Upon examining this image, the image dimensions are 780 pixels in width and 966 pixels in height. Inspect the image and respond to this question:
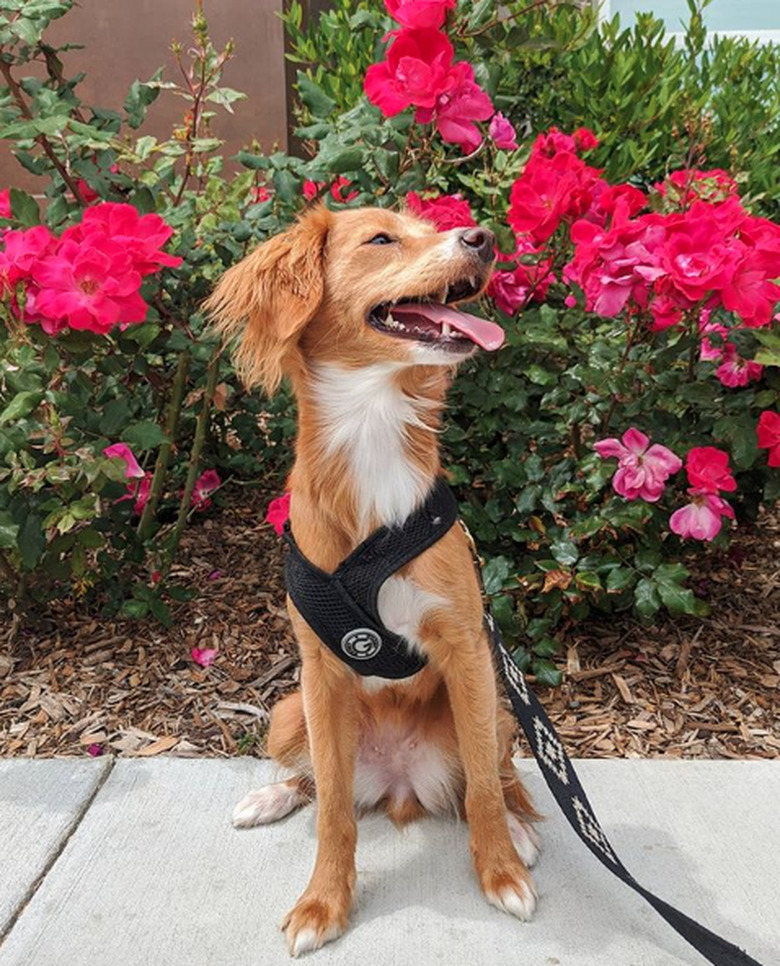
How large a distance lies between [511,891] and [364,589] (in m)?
0.79

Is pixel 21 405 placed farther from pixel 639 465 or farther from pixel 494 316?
pixel 639 465

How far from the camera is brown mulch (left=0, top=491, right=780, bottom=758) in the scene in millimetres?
3107

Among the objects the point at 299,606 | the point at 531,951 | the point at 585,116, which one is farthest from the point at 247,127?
the point at 531,951

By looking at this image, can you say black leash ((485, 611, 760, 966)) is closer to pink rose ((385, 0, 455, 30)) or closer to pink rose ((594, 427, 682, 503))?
pink rose ((594, 427, 682, 503))

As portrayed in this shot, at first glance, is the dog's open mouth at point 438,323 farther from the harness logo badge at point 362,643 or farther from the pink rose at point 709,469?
the pink rose at point 709,469

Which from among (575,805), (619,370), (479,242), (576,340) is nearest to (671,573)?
(619,370)

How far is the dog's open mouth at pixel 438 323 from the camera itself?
2.06m

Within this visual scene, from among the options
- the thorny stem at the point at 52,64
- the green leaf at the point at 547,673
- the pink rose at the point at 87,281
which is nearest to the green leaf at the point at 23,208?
the thorny stem at the point at 52,64

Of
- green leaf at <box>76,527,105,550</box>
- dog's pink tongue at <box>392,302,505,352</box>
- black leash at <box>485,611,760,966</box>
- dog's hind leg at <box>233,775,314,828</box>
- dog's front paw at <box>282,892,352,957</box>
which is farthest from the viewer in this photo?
green leaf at <box>76,527,105,550</box>

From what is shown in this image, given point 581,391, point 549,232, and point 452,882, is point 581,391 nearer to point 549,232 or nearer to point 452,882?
point 549,232

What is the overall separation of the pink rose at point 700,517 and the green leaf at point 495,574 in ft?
1.79

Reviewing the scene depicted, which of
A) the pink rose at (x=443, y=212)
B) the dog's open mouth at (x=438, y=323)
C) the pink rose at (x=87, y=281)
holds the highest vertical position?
the pink rose at (x=443, y=212)

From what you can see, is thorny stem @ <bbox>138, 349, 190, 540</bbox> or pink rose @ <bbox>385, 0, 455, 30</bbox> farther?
thorny stem @ <bbox>138, 349, 190, 540</bbox>

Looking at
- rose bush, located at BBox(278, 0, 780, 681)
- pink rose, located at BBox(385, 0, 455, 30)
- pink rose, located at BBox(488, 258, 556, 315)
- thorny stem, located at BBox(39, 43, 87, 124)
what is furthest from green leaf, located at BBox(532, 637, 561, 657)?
thorny stem, located at BBox(39, 43, 87, 124)
